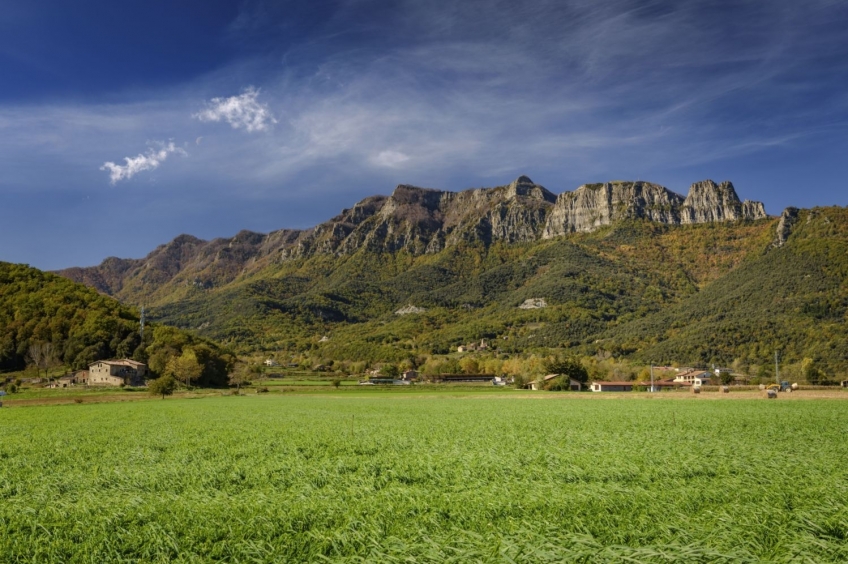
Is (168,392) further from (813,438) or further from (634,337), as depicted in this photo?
(634,337)

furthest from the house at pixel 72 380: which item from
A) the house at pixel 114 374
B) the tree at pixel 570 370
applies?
the tree at pixel 570 370

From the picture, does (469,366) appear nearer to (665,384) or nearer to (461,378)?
(461,378)

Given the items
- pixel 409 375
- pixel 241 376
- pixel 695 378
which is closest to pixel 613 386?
pixel 695 378

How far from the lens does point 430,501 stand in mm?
10578

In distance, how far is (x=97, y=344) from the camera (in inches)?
4400

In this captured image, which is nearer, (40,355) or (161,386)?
(161,386)

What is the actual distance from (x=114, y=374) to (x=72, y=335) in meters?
21.3

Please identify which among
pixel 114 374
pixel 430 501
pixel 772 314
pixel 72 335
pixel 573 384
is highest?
pixel 772 314

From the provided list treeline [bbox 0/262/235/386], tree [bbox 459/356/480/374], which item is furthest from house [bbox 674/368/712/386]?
treeline [bbox 0/262/235/386]

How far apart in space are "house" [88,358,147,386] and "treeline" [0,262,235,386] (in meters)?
5.69

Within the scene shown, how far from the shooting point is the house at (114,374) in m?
100

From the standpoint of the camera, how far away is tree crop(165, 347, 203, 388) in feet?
332

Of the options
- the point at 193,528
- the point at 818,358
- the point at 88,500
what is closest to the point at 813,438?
the point at 193,528

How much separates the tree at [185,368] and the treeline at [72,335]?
187 centimetres
